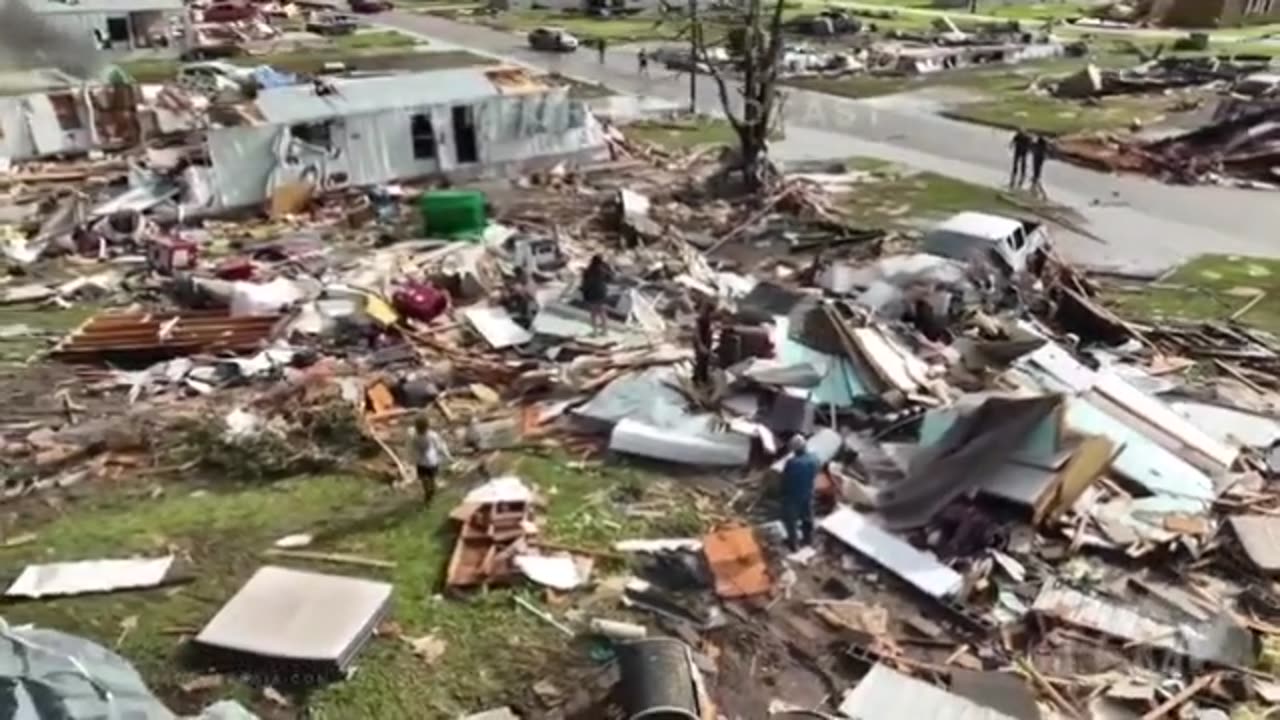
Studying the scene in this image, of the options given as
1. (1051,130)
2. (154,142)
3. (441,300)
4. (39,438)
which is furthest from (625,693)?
(1051,130)

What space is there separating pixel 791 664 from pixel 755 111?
1973cm

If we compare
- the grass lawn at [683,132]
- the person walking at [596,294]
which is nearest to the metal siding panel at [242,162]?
the person walking at [596,294]

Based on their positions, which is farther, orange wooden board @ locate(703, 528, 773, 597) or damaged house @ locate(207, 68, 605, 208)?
damaged house @ locate(207, 68, 605, 208)

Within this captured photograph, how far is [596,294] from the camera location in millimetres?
18875

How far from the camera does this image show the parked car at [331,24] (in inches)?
2410

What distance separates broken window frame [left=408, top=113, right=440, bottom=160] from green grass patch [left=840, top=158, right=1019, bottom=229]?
9930mm

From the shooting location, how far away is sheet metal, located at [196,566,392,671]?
10555mm

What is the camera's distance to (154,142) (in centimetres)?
3212

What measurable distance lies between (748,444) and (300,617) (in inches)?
227

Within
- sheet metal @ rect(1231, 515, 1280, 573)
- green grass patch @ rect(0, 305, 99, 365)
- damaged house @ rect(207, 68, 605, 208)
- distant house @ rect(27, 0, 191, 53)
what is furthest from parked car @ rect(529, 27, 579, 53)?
sheet metal @ rect(1231, 515, 1280, 573)

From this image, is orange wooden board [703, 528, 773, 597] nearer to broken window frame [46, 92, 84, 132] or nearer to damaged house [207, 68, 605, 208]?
damaged house [207, 68, 605, 208]

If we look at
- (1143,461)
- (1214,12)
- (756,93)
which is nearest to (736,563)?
(1143,461)

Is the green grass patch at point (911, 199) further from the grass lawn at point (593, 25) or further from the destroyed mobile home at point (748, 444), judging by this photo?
the grass lawn at point (593, 25)

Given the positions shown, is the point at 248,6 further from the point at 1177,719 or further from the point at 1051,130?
the point at 1177,719
